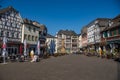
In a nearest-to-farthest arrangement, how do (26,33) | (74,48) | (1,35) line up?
(1,35)
(26,33)
(74,48)

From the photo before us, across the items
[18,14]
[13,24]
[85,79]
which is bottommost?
[85,79]

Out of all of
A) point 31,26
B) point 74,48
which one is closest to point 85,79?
point 31,26

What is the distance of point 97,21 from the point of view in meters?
62.1

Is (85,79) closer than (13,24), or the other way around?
(85,79)

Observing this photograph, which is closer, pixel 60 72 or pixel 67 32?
pixel 60 72

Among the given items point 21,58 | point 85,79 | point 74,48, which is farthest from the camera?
point 74,48

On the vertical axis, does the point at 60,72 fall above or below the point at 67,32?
below

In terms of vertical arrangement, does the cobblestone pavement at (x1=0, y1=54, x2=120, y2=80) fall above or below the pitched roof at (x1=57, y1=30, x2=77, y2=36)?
below

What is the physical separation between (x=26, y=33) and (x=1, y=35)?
1002 centimetres

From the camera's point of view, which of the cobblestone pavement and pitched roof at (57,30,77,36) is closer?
the cobblestone pavement

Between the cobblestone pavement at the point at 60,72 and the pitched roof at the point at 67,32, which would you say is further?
the pitched roof at the point at 67,32

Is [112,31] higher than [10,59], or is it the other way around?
[112,31]

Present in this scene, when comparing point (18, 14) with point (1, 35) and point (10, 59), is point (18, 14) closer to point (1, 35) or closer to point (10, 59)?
point (1, 35)

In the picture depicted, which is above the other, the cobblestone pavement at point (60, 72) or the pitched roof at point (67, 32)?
the pitched roof at point (67, 32)
